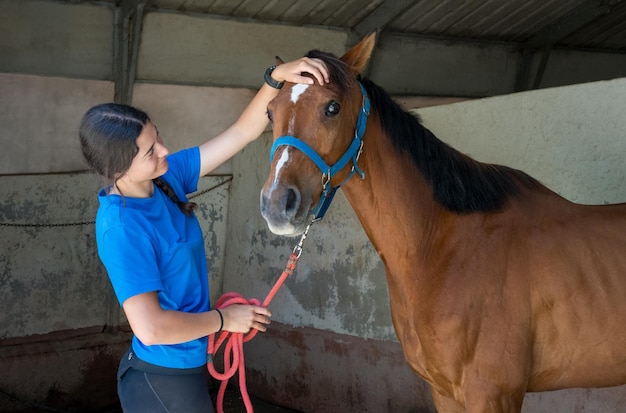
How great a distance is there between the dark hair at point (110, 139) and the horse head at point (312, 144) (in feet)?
1.26

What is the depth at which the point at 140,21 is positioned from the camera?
413 centimetres

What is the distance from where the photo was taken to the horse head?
1.86m

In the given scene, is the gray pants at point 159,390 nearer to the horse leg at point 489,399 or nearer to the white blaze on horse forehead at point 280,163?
the white blaze on horse forehead at point 280,163

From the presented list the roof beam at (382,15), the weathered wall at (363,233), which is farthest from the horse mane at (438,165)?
the roof beam at (382,15)

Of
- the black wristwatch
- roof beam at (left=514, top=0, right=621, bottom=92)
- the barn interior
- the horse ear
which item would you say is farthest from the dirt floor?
roof beam at (left=514, top=0, right=621, bottom=92)

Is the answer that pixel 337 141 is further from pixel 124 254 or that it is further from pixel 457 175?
pixel 124 254

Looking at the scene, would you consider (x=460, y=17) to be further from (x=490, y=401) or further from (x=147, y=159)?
(x=147, y=159)

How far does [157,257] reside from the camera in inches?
71.8

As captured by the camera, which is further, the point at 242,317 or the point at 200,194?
the point at 200,194

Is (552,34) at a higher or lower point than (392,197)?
higher

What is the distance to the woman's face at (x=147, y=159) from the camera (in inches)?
71.2

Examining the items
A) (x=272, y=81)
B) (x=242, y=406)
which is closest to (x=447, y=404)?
(x=272, y=81)

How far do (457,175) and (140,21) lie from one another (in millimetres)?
2687

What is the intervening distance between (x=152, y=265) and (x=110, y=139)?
0.35m
